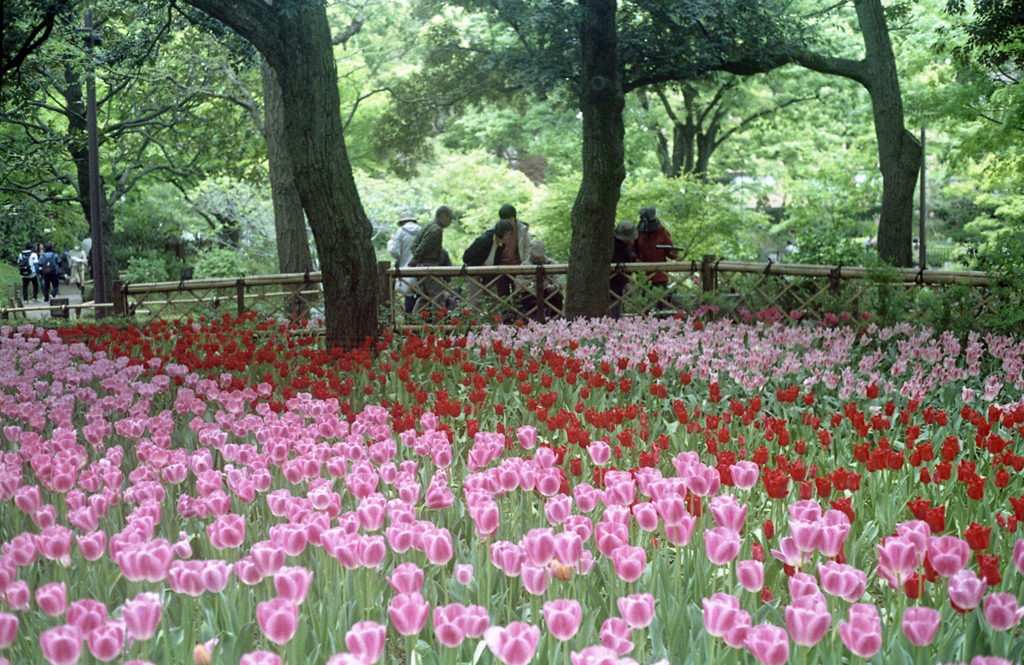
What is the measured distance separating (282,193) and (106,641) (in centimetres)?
1315

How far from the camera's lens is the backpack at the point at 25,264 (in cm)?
3130

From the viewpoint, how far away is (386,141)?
19391 millimetres

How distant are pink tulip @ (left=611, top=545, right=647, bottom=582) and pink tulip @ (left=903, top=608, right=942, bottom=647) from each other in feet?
1.92

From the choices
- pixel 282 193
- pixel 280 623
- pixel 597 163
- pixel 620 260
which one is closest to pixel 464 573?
pixel 280 623

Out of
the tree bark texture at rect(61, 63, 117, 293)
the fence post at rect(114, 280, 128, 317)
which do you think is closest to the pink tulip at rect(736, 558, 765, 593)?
the fence post at rect(114, 280, 128, 317)

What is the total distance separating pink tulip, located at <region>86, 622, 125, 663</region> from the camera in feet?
6.07

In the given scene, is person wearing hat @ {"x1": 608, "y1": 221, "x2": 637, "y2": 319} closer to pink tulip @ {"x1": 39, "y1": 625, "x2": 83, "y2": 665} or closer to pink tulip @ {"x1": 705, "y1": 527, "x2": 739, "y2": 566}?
pink tulip @ {"x1": 705, "y1": 527, "x2": 739, "y2": 566}

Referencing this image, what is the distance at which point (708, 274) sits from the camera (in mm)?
12117

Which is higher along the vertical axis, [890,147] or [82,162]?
[82,162]

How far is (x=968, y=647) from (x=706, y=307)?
334 inches

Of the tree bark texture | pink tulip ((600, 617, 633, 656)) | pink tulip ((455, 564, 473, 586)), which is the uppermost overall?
the tree bark texture

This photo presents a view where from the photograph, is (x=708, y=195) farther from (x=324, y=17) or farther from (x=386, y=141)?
(x=324, y=17)

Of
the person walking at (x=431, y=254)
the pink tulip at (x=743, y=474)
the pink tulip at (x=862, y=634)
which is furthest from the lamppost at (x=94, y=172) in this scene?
the pink tulip at (x=862, y=634)

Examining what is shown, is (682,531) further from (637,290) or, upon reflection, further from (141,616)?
(637,290)
